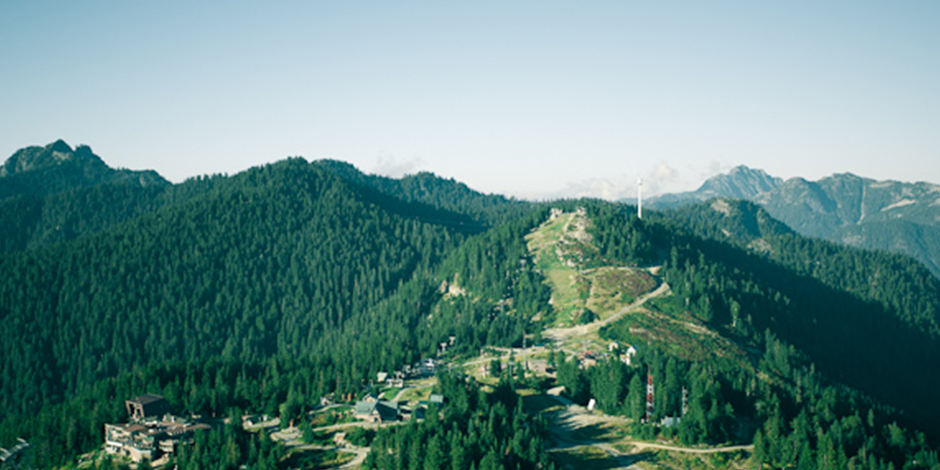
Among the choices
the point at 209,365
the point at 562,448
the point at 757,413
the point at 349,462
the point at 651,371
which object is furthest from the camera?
the point at 209,365

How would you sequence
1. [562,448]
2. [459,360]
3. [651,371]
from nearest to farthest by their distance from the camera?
[562,448] → [651,371] → [459,360]

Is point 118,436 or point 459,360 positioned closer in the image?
point 118,436

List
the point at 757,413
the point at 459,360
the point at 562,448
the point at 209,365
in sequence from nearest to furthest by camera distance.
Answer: the point at 562,448 < the point at 757,413 < the point at 209,365 < the point at 459,360

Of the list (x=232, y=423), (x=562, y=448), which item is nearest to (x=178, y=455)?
(x=232, y=423)

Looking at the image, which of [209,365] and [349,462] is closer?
[349,462]

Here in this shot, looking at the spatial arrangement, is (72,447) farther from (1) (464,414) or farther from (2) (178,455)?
(1) (464,414)

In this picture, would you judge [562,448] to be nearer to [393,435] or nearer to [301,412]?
[393,435]

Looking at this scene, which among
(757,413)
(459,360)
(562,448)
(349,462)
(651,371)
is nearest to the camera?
(349,462)

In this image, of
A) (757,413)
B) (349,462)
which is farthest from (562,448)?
(757,413)
